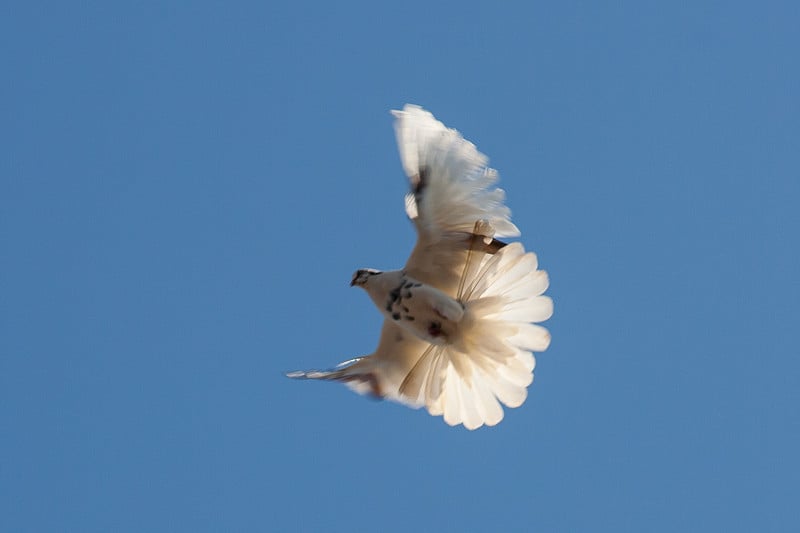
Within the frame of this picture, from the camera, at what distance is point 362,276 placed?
40.0ft

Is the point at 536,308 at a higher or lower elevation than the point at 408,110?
lower

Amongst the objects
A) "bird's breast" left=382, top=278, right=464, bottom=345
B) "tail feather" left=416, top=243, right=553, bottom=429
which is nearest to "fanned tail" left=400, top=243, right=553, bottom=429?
"tail feather" left=416, top=243, right=553, bottom=429

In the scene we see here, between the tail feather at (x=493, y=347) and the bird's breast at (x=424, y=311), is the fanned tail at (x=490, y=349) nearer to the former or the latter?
the tail feather at (x=493, y=347)

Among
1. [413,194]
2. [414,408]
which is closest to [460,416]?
[414,408]

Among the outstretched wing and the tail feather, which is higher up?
the outstretched wing

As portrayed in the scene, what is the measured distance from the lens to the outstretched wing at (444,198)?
11.4 m

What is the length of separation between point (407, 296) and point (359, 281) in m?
0.60

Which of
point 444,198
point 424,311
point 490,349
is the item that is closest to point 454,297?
point 424,311

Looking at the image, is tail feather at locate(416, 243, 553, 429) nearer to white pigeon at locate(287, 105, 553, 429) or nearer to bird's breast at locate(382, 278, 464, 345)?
white pigeon at locate(287, 105, 553, 429)

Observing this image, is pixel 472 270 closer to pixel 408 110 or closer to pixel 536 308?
pixel 536 308

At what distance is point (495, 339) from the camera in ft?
38.3

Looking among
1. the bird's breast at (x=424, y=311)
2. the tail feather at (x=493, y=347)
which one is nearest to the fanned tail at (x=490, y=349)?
the tail feather at (x=493, y=347)

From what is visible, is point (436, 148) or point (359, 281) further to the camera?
point (359, 281)

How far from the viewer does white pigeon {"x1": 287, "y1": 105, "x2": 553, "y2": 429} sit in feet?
37.6
